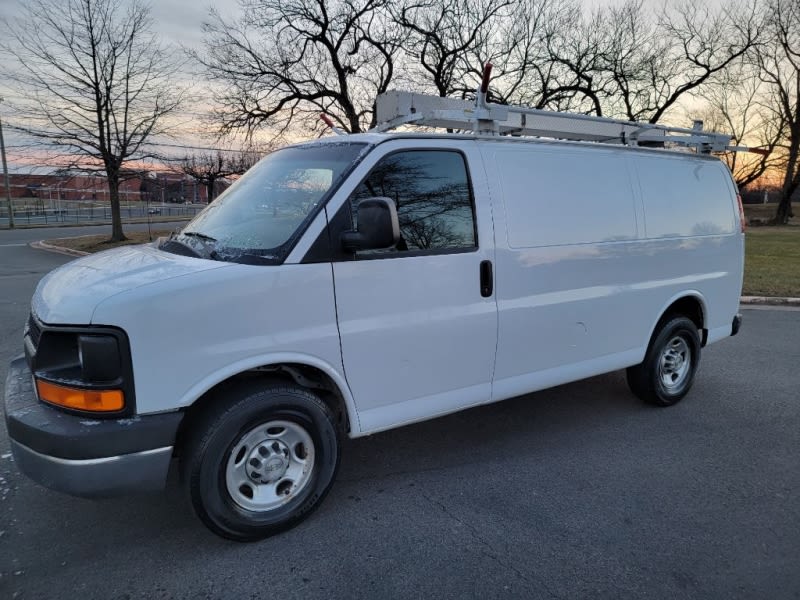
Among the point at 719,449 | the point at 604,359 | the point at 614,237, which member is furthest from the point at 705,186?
the point at 719,449

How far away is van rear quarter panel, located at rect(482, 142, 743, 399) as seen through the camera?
3.62 metres

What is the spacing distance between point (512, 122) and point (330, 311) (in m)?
2.14

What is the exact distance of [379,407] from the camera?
3215 millimetres

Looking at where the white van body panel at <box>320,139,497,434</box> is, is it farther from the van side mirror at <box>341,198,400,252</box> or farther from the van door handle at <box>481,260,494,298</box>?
the van side mirror at <box>341,198,400,252</box>

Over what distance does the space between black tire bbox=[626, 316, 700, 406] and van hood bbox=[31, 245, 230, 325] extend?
12.0 ft

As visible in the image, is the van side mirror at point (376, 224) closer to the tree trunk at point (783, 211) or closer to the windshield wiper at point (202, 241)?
the windshield wiper at point (202, 241)

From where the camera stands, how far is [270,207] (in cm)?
322

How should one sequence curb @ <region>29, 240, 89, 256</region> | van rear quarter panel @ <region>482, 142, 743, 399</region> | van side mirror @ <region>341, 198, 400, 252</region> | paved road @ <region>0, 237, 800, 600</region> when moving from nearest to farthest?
paved road @ <region>0, 237, 800, 600</region> < van side mirror @ <region>341, 198, 400, 252</region> < van rear quarter panel @ <region>482, 142, 743, 399</region> < curb @ <region>29, 240, 89, 256</region>

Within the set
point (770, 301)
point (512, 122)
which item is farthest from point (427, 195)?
point (770, 301)

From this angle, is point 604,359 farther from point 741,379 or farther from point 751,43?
point 751,43

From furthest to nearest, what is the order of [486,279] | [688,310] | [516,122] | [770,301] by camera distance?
[770,301] → [688,310] → [516,122] → [486,279]

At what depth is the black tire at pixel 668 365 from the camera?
15.5 feet

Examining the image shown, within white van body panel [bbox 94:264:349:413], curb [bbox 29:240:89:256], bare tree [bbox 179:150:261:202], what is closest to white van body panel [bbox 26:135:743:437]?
white van body panel [bbox 94:264:349:413]

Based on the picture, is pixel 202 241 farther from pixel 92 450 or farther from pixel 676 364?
pixel 676 364
